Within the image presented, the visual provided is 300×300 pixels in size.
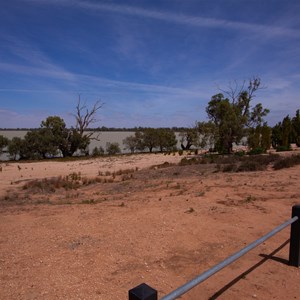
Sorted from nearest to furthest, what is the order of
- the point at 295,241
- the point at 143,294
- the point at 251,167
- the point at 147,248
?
the point at 143,294
the point at 295,241
the point at 147,248
the point at 251,167

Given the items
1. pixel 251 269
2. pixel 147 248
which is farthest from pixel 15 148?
pixel 251 269

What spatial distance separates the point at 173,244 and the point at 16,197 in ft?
27.4

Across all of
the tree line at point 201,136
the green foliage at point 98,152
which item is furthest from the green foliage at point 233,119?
the green foliage at point 98,152

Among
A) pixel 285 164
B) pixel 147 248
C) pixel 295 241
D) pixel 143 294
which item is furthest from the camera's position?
pixel 285 164

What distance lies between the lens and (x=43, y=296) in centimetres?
361

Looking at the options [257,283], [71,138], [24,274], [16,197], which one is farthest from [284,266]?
[71,138]

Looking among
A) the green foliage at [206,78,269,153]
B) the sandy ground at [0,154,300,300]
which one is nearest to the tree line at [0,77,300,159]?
the green foliage at [206,78,269,153]

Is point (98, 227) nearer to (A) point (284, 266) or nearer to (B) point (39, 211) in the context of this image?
(B) point (39, 211)

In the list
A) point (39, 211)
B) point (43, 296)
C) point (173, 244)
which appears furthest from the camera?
point (39, 211)

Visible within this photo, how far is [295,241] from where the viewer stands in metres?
4.10

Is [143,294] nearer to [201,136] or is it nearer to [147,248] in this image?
[147,248]

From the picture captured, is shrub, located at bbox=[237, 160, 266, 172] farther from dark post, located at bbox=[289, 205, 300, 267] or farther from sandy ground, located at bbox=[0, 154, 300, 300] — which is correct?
dark post, located at bbox=[289, 205, 300, 267]

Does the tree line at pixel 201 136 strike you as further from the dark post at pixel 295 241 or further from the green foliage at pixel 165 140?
the dark post at pixel 295 241

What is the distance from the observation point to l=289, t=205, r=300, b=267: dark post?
396 centimetres
